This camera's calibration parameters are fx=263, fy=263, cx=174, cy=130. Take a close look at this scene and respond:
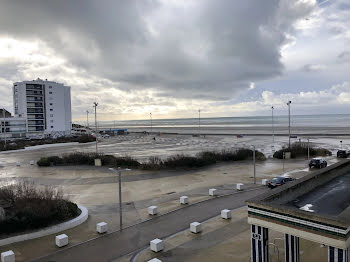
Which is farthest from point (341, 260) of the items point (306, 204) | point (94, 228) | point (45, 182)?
point (45, 182)

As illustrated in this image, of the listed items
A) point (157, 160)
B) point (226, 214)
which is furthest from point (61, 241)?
point (157, 160)

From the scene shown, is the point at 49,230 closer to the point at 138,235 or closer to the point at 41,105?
the point at 138,235

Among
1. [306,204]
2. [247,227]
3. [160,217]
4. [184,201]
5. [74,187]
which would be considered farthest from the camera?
[74,187]

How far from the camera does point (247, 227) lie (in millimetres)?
14344

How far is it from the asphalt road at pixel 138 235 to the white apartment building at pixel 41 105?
89.4m

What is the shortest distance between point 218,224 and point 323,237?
320 inches

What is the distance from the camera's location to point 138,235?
1391cm

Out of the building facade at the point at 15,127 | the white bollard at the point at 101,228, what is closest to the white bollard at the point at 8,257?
the white bollard at the point at 101,228

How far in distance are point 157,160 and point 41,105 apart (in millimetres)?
76690

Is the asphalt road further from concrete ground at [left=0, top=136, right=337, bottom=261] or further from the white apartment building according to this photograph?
the white apartment building

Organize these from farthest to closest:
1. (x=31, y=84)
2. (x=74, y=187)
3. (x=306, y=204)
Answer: (x=31, y=84) → (x=74, y=187) → (x=306, y=204)

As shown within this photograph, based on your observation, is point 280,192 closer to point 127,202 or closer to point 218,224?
point 218,224

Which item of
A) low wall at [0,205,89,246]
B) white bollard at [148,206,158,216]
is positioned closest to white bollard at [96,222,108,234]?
low wall at [0,205,89,246]

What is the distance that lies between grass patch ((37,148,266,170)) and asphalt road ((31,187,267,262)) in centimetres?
1339
